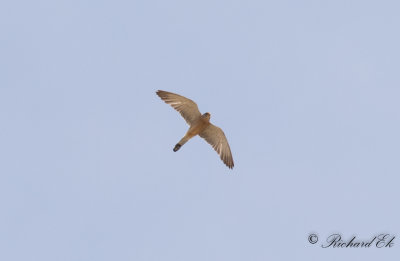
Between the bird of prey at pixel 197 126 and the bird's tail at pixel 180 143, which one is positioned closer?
the bird of prey at pixel 197 126

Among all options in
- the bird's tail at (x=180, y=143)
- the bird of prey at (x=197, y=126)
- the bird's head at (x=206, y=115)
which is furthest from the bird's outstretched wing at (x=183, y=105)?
the bird's tail at (x=180, y=143)

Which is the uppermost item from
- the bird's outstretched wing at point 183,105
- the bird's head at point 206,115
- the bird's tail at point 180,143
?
the bird's outstretched wing at point 183,105

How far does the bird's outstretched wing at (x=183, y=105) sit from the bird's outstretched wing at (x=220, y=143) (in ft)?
2.74

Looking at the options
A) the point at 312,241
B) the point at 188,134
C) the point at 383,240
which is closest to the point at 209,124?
the point at 188,134

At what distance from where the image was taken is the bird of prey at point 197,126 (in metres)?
27.6

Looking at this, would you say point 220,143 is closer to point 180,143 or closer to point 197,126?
point 197,126

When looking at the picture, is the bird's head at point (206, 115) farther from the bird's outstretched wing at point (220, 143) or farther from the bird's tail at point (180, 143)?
the bird's tail at point (180, 143)

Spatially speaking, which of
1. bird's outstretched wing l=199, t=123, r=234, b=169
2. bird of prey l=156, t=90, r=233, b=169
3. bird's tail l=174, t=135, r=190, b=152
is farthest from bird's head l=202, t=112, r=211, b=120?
bird's tail l=174, t=135, r=190, b=152

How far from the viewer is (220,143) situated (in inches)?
1126

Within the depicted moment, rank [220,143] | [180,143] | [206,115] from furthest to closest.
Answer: [220,143] → [180,143] → [206,115]

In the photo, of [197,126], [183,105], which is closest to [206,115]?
[197,126]

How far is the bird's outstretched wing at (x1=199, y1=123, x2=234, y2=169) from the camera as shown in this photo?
93.0ft

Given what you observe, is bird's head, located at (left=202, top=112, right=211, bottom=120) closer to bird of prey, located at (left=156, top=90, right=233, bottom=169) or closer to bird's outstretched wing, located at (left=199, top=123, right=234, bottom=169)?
bird of prey, located at (left=156, top=90, right=233, bottom=169)

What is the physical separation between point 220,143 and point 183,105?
2.47 metres
